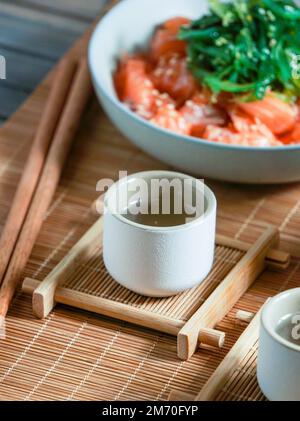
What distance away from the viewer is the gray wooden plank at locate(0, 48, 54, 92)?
1.85 metres

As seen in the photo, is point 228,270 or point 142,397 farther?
point 228,270

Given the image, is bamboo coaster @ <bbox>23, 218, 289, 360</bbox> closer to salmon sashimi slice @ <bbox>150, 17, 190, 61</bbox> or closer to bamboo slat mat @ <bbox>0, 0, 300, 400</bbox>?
bamboo slat mat @ <bbox>0, 0, 300, 400</bbox>

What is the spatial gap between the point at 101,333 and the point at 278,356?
0.28 meters

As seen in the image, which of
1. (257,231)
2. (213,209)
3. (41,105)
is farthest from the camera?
(41,105)

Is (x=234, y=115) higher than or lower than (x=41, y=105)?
higher

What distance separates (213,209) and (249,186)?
34cm

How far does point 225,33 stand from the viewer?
1.63m

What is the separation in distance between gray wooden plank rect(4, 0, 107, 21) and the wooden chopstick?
0.27m

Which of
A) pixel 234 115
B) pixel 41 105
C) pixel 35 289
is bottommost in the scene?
pixel 41 105

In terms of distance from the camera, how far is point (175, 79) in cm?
163

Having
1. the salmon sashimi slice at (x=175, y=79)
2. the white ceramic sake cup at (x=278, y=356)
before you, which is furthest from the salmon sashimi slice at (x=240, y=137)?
the white ceramic sake cup at (x=278, y=356)

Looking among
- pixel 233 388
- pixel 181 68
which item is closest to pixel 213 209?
pixel 233 388
